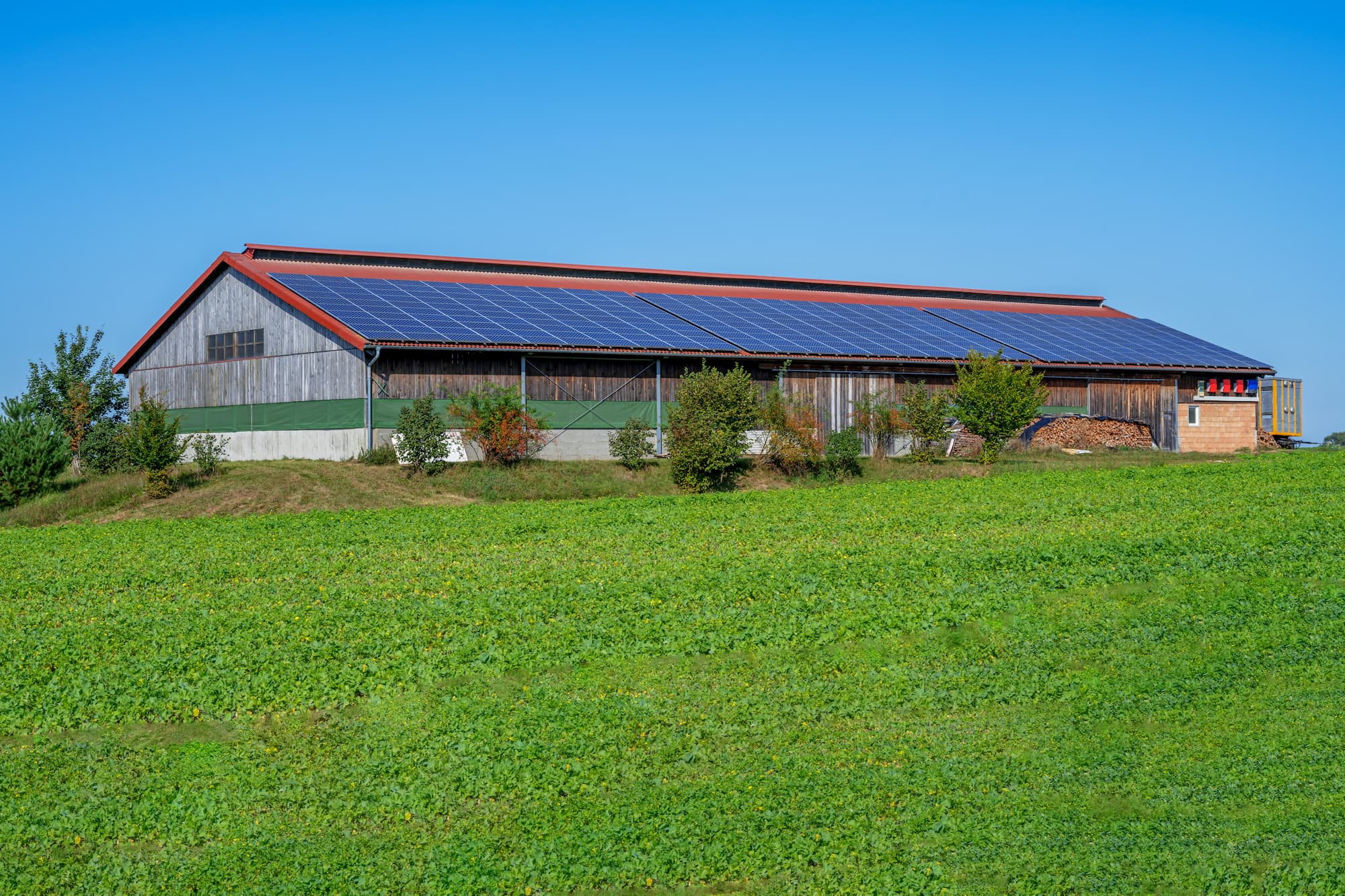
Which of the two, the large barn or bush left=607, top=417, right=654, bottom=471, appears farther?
the large barn

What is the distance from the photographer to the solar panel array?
3653 cm

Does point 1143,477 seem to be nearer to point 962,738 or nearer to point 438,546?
point 438,546

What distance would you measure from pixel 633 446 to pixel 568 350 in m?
3.66

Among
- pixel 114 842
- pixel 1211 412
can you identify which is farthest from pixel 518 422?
pixel 1211 412

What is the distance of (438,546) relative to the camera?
20.2 m

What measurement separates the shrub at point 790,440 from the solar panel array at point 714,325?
4.71 metres

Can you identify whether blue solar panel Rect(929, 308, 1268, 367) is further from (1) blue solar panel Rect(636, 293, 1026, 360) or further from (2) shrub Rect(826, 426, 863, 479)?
(2) shrub Rect(826, 426, 863, 479)

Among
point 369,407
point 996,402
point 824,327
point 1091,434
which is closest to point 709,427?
point 996,402

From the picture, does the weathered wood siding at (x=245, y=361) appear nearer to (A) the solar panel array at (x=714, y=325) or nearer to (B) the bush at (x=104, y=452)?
(A) the solar panel array at (x=714, y=325)

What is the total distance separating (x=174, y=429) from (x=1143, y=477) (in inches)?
908

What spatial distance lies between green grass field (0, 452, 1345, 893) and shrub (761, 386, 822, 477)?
15.0 metres

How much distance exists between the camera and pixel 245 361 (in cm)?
4003

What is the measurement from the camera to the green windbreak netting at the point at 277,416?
34.9 metres

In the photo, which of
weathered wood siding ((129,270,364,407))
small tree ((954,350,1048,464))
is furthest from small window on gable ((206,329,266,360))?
small tree ((954,350,1048,464))
